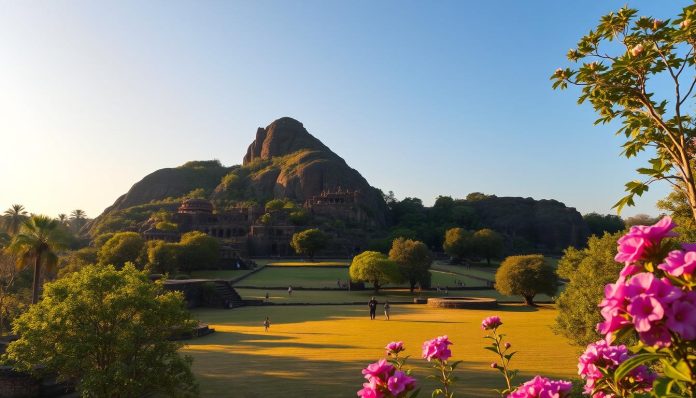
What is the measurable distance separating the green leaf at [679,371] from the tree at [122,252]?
204ft

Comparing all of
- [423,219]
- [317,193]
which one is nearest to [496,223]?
[423,219]

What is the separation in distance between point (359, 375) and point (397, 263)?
1434 inches

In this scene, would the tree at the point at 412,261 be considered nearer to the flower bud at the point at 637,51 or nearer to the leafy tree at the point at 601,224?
the flower bud at the point at 637,51

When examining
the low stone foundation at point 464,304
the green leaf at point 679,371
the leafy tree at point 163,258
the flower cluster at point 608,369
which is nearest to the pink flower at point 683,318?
the green leaf at point 679,371

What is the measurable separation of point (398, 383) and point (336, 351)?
16.2 meters

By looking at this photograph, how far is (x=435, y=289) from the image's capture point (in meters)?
53.6

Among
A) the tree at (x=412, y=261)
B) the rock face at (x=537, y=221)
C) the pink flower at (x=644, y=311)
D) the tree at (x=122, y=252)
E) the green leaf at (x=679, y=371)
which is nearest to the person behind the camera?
the pink flower at (x=644, y=311)

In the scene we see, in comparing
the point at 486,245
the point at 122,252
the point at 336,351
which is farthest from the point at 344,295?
the point at 486,245

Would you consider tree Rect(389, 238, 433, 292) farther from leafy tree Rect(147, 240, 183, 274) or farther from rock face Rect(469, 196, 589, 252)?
rock face Rect(469, 196, 589, 252)

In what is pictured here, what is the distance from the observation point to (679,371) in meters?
2.33

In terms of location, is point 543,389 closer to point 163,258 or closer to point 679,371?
point 679,371

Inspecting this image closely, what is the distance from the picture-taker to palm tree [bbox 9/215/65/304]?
84.6 ft

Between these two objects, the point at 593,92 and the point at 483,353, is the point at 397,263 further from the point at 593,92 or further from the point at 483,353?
the point at 593,92

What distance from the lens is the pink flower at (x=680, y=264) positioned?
2.23 metres
